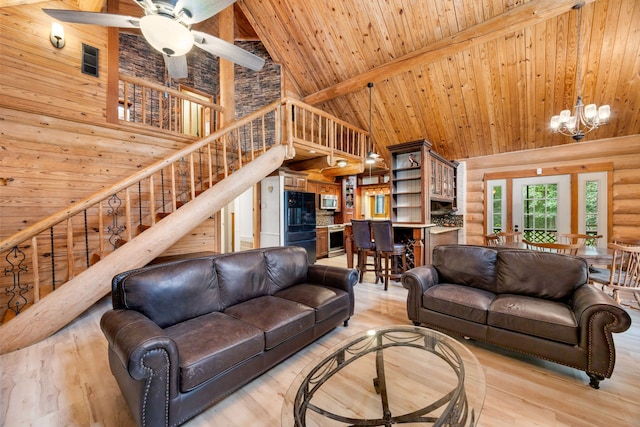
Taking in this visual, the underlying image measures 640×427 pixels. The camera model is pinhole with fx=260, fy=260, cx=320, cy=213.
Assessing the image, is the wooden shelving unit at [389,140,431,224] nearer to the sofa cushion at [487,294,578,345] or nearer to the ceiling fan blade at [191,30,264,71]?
the sofa cushion at [487,294,578,345]

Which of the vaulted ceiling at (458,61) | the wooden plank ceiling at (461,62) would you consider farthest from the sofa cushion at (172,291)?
the wooden plank ceiling at (461,62)

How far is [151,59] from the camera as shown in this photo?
21.6 feet

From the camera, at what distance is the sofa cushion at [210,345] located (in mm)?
1512

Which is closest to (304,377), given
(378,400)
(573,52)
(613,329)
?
(378,400)

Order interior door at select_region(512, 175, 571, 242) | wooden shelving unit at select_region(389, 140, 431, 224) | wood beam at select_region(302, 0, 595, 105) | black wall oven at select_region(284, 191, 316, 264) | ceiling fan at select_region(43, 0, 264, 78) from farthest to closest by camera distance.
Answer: black wall oven at select_region(284, 191, 316, 264)
interior door at select_region(512, 175, 571, 242)
wooden shelving unit at select_region(389, 140, 431, 224)
wood beam at select_region(302, 0, 595, 105)
ceiling fan at select_region(43, 0, 264, 78)

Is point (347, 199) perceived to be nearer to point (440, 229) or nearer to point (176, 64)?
point (440, 229)

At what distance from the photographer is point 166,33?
1941mm

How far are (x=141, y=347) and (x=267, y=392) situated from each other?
3.13 feet

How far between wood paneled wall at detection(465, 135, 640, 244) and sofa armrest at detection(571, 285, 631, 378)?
4.40m

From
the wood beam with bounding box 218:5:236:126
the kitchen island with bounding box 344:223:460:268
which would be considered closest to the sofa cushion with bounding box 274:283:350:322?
the kitchen island with bounding box 344:223:460:268

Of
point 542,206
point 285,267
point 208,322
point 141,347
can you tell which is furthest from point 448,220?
point 141,347

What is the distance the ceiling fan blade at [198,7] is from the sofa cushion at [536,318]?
3.22 meters

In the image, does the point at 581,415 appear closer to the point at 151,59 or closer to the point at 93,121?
the point at 93,121

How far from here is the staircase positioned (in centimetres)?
251
